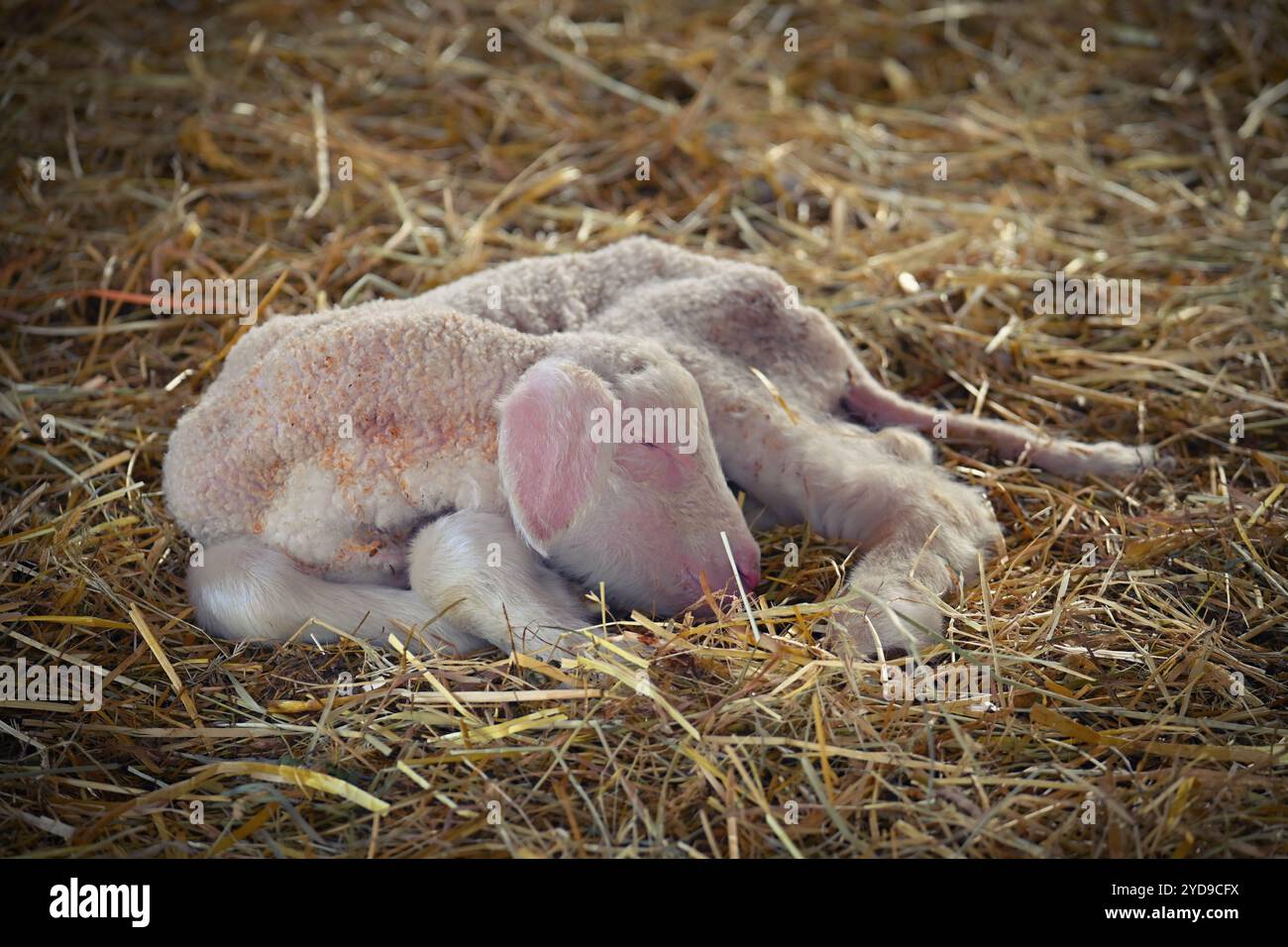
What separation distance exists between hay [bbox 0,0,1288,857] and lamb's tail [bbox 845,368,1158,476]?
0.10 metres

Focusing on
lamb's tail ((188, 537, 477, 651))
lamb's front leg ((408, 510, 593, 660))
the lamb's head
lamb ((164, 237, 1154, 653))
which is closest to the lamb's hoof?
lamb ((164, 237, 1154, 653))

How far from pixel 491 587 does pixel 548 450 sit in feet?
1.04

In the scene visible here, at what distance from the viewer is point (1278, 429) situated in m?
3.58

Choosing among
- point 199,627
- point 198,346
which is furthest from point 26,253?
point 199,627

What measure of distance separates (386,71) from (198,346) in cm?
223

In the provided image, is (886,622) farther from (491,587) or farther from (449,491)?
(449,491)

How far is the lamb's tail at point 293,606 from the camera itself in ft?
8.57

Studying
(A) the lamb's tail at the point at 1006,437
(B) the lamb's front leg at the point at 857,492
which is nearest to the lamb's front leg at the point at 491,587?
(B) the lamb's front leg at the point at 857,492

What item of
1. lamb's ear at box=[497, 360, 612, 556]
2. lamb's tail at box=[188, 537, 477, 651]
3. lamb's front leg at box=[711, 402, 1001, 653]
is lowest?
lamb's tail at box=[188, 537, 477, 651]

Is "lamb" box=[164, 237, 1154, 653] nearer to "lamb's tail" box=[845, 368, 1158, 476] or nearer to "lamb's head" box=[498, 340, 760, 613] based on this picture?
"lamb's head" box=[498, 340, 760, 613]

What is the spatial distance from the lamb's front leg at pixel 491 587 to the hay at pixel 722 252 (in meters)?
→ 0.09

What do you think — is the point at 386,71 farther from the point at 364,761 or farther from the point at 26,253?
the point at 364,761

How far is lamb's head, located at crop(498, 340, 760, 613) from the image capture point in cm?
252

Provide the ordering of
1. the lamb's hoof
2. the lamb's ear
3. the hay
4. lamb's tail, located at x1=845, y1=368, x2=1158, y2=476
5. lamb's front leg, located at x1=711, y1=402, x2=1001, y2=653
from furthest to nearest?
lamb's tail, located at x1=845, y1=368, x2=1158, y2=476, lamb's front leg, located at x1=711, y1=402, x2=1001, y2=653, the lamb's hoof, the lamb's ear, the hay
